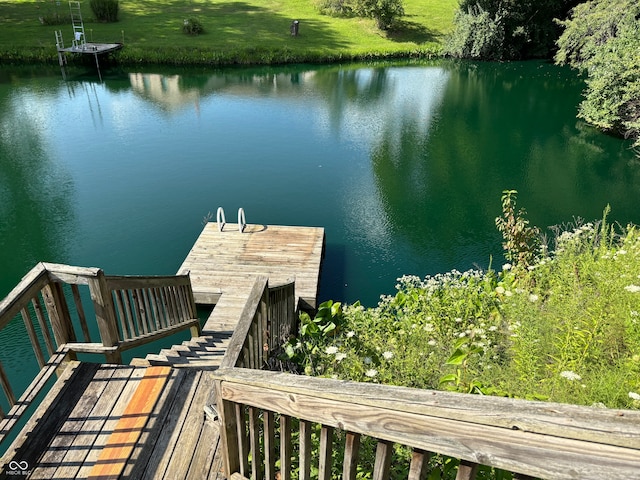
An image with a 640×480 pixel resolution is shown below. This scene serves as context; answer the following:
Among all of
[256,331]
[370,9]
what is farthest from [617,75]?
[370,9]

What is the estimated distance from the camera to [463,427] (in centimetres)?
142

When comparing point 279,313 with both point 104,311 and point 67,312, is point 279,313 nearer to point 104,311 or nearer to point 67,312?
point 104,311

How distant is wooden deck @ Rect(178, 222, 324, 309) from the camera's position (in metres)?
8.62

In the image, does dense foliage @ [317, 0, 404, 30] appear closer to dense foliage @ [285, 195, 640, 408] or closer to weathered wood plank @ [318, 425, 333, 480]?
dense foliage @ [285, 195, 640, 408]

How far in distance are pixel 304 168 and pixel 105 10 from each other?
26011 mm

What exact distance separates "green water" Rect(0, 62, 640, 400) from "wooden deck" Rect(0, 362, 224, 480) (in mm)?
5081

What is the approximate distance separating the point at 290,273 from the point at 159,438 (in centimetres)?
578

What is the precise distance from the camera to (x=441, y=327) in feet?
16.9

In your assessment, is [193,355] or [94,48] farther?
[94,48]

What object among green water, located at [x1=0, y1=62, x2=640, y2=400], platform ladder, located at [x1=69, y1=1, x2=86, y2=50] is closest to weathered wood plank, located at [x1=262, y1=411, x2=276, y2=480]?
green water, located at [x1=0, y1=62, x2=640, y2=400]

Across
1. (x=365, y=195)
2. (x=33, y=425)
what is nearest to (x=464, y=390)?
(x=33, y=425)

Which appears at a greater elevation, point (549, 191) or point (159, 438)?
point (159, 438)

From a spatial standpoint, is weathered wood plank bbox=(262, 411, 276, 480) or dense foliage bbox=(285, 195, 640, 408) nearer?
weathered wood plank bbox=(262, 411, 276, 480)

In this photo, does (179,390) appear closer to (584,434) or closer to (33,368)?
(584,434)
